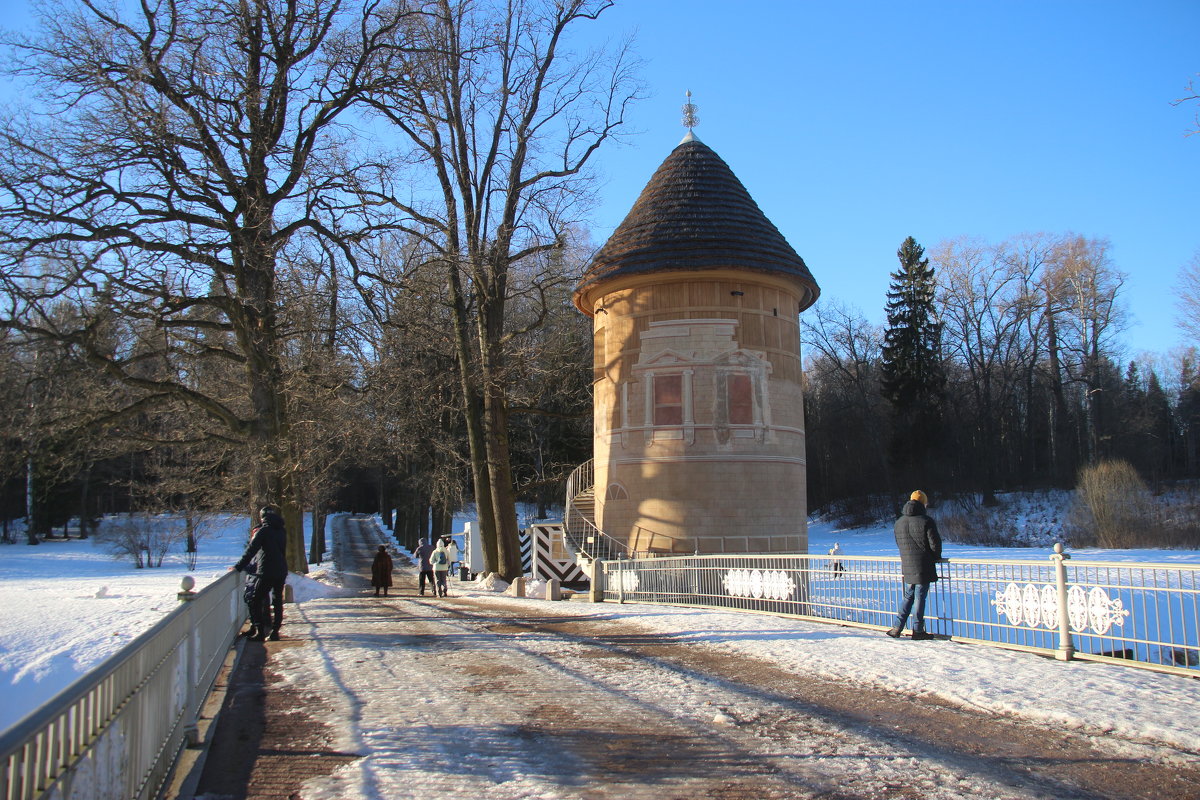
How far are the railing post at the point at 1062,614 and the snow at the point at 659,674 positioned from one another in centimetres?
23

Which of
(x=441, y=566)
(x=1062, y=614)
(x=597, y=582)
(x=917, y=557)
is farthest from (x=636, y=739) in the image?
(x=441, y=566)

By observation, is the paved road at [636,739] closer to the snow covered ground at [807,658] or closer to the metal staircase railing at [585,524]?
the snow covered ground at [807,658]

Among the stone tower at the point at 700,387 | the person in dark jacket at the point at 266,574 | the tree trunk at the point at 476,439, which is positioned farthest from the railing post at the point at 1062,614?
the tree trunk at the point at 476,439

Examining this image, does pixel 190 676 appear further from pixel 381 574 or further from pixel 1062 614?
pixel 381 574

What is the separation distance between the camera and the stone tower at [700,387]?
23.9 meters

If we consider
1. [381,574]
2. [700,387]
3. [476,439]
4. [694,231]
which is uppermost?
[694,231]

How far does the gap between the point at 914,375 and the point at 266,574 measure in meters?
50.8

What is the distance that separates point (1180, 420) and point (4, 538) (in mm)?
79912

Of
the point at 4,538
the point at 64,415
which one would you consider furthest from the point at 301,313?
the point at 4,538

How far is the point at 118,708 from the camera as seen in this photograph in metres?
4.25

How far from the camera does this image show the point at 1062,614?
923cm

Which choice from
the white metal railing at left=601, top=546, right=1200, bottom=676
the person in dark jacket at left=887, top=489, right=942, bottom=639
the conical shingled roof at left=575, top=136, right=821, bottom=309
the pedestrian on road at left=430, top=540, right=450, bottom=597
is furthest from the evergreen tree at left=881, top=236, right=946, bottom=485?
the person in dark jacket at left=887, top=489, right=942, bottom=639

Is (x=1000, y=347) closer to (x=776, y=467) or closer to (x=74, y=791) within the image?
(x=776, y=467)

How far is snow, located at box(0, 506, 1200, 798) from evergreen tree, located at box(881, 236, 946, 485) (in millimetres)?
41990
